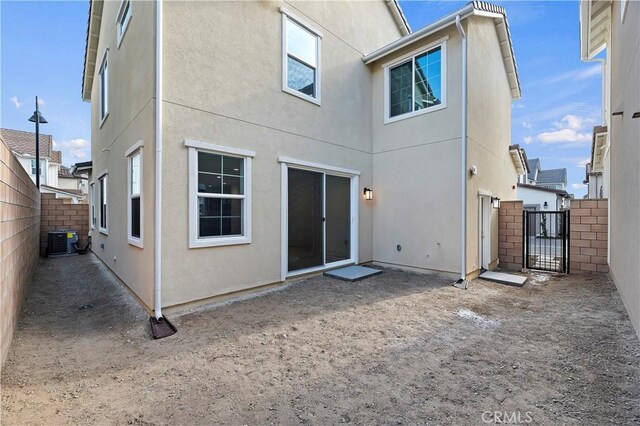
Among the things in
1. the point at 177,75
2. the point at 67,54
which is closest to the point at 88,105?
the point at 67,54

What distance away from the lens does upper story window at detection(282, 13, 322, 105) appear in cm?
617

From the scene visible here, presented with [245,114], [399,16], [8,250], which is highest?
[399,16]

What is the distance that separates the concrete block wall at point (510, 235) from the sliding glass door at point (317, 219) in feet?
15.2

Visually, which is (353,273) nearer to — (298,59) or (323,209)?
(323,209)

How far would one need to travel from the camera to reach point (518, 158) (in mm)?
10688

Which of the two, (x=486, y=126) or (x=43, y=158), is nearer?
(x=486, y=126)

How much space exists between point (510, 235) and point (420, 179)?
3.53 meters

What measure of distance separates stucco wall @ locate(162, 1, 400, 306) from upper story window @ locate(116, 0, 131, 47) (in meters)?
2.21

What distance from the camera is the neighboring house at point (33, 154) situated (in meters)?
21.5

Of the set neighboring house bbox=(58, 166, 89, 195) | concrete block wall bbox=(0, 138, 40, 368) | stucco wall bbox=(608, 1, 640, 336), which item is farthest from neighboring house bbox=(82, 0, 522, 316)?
neighboring house bbox=(58, 166, 89, 195)

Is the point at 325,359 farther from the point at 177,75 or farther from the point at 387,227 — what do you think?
the point at 387,227

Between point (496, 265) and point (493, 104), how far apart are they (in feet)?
15.4

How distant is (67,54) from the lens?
35.7 ft

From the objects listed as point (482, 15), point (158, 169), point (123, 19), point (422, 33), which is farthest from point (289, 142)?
point (482, 15)
